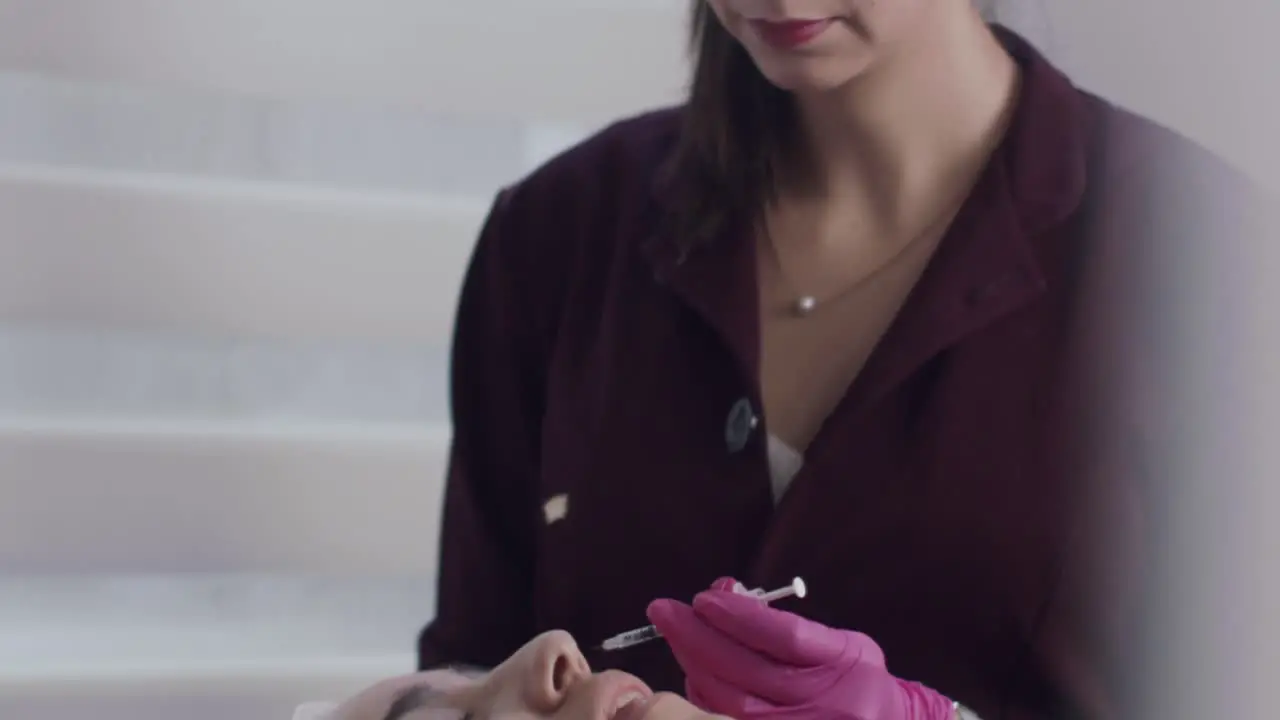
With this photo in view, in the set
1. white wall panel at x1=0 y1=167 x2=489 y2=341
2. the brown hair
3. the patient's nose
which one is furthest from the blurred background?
the patient's nose

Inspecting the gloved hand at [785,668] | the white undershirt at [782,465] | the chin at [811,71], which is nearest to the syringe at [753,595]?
the gloved hand at [785,668]

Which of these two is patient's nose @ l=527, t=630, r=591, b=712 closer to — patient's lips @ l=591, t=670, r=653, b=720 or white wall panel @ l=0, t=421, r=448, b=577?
patient's lips @ l=591, t=670, r=653, b=720

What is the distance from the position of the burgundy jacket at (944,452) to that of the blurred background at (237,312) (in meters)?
0.33

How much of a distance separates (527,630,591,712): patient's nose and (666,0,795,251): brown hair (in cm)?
33

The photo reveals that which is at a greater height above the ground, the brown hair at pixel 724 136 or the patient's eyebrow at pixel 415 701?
the brown hair at pixel 724 136

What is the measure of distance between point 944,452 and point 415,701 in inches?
12.6

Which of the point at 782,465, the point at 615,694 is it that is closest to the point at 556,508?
the point at 782,465

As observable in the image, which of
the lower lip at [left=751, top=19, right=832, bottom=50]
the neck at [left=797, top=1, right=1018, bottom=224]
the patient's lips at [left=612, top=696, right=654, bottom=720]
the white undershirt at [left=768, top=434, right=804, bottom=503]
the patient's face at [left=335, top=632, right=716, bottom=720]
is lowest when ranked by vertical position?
the patient's lips at [left=612, top=696, right=654, bottom=720]

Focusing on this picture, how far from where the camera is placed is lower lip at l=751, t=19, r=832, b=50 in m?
0.70

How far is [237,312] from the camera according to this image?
112cm

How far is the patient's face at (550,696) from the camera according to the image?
58cm

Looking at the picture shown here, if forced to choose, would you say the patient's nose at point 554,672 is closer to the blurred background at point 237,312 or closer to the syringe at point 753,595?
the syringe at point 753,595

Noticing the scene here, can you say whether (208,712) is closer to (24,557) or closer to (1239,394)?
(24,557)

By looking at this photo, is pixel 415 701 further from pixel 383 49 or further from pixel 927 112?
pixel 383 49
